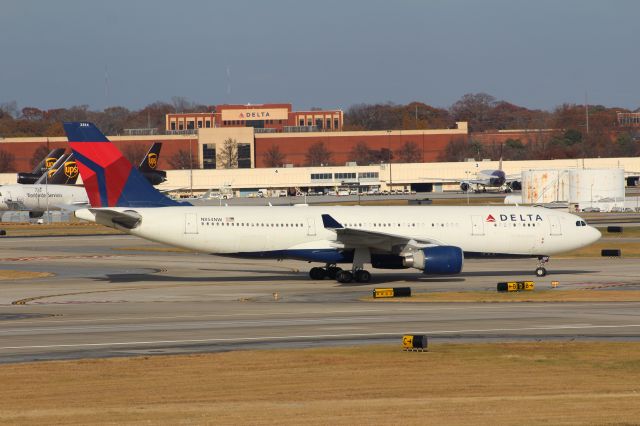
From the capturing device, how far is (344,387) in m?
25.2

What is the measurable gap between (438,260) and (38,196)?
79.1 m

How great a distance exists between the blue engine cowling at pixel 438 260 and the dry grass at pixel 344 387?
17819 millimetres

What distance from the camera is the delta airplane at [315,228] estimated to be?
50375 mm

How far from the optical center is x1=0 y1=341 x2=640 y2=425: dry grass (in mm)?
21906

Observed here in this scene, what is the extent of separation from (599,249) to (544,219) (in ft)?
56.7

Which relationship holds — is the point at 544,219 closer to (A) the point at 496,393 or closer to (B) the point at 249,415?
(A) the point at 496,393

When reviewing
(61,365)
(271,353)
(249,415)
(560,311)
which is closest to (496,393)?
(249,415)

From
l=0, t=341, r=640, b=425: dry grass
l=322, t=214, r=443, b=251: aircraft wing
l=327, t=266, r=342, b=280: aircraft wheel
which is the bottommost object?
l=0, t=341, r=640, b=425: dry grass

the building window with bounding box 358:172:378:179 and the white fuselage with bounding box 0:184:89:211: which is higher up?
the building window with bounding box 358:172:378:179

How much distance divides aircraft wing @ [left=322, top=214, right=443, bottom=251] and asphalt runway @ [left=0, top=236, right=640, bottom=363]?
1976mm

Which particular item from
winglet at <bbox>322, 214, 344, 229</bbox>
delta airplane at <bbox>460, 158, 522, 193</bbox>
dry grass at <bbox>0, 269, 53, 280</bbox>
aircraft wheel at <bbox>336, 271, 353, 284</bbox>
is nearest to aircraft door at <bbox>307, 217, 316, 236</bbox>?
winglet at <bbox>322, 214, 344, 229</bbox>

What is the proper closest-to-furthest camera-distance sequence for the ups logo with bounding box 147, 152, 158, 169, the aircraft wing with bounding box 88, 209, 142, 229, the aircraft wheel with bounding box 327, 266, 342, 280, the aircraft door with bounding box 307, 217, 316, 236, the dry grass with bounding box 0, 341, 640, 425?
the dry grass with bounding box 0, 341, 640, 425 → the aircraft wing with bounding box 88, 209, 142, 229 → the aircraft door with bounding box 307, 217, 316, 236 → the aircraft wheel with bounding box 327, 266, 342, 280 → the ups logo with bounding box 147, 152, 158, 169

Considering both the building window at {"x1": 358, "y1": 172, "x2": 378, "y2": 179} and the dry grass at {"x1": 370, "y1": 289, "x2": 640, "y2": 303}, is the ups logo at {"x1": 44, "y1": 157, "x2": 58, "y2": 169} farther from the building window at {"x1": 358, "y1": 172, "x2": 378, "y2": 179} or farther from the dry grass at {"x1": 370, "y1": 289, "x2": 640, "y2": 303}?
the dry grass at {"x1": 370, "y1": 289, "x2": 640, "y2": 303}

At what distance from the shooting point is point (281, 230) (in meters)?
51.7
